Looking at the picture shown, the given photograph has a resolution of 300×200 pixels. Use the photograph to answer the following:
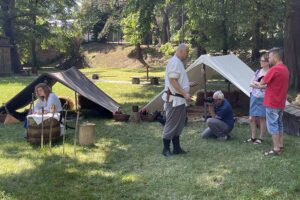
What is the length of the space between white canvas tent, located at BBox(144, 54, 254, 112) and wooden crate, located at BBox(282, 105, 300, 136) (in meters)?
0.94

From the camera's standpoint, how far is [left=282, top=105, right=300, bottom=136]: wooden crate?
8469 millimetres

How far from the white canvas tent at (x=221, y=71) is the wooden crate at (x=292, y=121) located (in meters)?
0.94

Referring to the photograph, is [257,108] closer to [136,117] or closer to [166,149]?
[166,149]

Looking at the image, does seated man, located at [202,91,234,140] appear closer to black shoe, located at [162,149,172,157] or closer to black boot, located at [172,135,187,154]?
black boot, located at [172,135,187,154]

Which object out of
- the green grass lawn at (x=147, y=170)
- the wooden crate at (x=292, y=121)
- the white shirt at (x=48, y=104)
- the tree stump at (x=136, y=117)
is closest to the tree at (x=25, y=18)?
the tree stump at (x=136, y=117)

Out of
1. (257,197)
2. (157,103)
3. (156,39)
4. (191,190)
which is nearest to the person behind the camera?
(257,197)

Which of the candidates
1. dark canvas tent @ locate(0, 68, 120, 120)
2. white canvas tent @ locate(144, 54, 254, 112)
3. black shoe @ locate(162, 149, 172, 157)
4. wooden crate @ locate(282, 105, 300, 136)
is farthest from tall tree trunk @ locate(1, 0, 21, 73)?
black shoe @ locate(162, 149, 172, 157)

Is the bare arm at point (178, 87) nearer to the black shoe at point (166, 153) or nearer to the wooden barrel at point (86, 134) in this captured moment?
the black shoe at point (166, 153)

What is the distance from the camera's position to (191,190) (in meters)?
5.49

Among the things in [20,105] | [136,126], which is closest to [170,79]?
[136,126]

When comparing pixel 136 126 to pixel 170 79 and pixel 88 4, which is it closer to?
pixel 170 79

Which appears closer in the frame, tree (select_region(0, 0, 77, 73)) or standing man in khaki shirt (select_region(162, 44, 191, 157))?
standing man in khaki shirt (select_region(162, 44, 191, 157))

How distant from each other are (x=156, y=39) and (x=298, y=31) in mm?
29298

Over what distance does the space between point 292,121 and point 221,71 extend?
1908 millimetres
